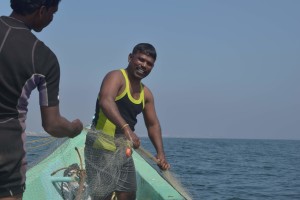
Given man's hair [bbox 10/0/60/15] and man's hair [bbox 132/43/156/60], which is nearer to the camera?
man's hair [bbox 10/0/60/15]

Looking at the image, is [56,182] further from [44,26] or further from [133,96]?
[44,26]

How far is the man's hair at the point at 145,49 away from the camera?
4.81m

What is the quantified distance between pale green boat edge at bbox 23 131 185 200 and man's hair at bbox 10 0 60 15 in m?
2.90

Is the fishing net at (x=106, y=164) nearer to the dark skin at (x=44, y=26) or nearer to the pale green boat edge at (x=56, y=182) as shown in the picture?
the pale green boat edge at (x=56, y=182)

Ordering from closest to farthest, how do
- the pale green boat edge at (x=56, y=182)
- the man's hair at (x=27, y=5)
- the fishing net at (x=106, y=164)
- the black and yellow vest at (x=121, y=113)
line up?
the man's hair at (x=27, y=5)
the fishing net at (x=106, y=164)
the black and yellow vest at (x=121, y=113)
the pale green boat edge at (x=56, y=182)

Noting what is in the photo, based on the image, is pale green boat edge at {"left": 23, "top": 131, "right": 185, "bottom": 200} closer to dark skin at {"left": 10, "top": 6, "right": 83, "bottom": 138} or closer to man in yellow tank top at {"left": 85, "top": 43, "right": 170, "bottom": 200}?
→ man in yellow tank top at {"left": 85, "top": 43, "right": 170, "bottom": 200}

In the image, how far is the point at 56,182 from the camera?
566 cm

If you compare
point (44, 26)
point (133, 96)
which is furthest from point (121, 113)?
point (44, 26)

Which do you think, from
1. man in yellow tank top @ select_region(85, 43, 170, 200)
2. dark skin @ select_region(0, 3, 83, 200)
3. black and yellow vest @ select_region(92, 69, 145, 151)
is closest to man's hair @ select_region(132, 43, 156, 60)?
man in yellow tank top @ select_region(85, 43, 170, 200)

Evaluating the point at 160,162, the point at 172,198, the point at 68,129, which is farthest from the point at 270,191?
the point at 68,129

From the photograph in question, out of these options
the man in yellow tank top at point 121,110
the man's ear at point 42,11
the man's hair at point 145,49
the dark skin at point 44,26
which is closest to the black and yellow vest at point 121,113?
the man in yellow tank top at point 121,110

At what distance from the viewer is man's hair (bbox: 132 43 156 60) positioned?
481 centimetres

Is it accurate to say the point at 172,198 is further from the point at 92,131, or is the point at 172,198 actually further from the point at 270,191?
the point at 270,191

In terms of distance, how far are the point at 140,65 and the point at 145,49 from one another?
5.9 inches
